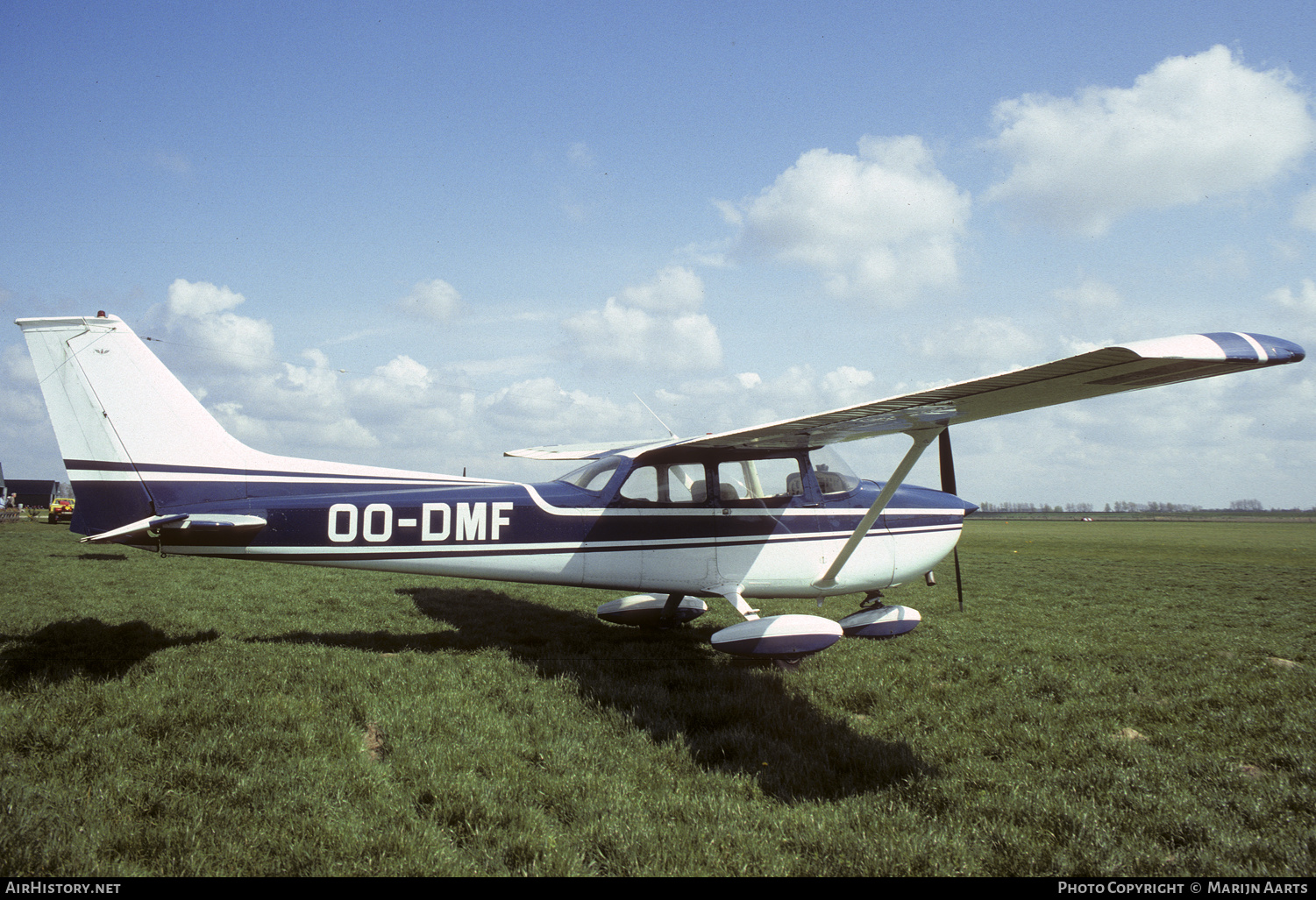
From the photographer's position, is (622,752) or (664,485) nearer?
(622,752)

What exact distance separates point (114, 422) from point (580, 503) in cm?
435

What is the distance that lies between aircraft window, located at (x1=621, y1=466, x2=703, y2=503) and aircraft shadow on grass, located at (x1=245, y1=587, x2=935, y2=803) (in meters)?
1.69

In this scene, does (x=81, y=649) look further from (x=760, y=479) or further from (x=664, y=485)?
(x=760, y=479)

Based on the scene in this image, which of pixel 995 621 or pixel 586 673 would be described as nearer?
pixel 586 673

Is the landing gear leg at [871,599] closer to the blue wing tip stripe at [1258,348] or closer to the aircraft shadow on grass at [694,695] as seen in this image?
the aircraft shadow on grass at [694,695]

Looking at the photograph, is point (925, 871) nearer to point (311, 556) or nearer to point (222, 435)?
point (311, 556)

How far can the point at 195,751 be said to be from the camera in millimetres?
3785

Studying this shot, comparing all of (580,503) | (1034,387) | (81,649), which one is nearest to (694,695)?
(580,503)

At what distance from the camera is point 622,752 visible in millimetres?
4184

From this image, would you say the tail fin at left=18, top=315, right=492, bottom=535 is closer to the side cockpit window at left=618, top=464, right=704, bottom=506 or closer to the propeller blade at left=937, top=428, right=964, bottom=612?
the side cockpit window at left=618, top=464, right=704, bottom=506

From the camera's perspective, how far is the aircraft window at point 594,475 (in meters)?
6.92

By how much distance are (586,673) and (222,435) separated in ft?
14.1

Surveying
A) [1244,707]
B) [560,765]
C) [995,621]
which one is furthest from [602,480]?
[995,621]

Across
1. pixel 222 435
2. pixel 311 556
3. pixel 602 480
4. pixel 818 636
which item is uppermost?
pixel 222 435
